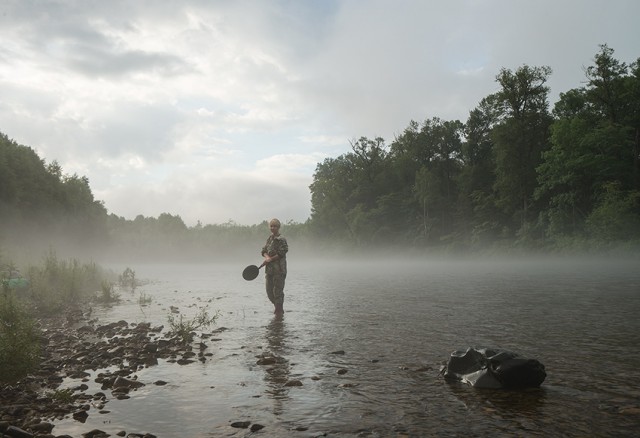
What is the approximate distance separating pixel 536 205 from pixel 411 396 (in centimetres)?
7608

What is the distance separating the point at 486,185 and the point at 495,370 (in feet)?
304

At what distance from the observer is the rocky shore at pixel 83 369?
6738mm

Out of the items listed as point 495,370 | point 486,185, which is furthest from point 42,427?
point 486,185

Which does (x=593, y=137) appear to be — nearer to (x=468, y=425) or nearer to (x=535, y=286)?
(x=535, y=286)

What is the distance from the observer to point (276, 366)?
402 inches

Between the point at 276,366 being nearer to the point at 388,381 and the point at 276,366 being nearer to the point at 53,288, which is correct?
the point at 388,381

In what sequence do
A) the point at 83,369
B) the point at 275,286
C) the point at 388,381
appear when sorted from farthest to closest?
the point at 275,286 → the point at 83,369 → the point at 388,381

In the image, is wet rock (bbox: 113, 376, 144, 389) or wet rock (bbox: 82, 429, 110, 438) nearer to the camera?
wet rock (bbox: 82, 429, 110, 438)

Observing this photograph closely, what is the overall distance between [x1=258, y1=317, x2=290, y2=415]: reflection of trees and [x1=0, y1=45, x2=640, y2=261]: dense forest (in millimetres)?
24449

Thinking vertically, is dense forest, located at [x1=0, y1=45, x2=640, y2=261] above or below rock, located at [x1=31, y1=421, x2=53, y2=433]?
above

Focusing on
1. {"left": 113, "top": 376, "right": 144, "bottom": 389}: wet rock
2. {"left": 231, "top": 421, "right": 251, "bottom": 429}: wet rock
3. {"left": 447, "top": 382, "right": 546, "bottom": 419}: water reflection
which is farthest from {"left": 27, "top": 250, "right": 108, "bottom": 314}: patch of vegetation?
{"left": 447, "top": 382, "right": 546, "bottom": 419}: water reflection

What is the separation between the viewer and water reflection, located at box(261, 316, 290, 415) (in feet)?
26.3

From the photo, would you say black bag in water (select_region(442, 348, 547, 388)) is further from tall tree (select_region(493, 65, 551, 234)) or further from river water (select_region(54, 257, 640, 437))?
tall tree (select_region(493, 65, 551, 234))

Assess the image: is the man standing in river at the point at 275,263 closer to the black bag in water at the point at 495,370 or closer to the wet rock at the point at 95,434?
the black bag in water at the point at 495,370
